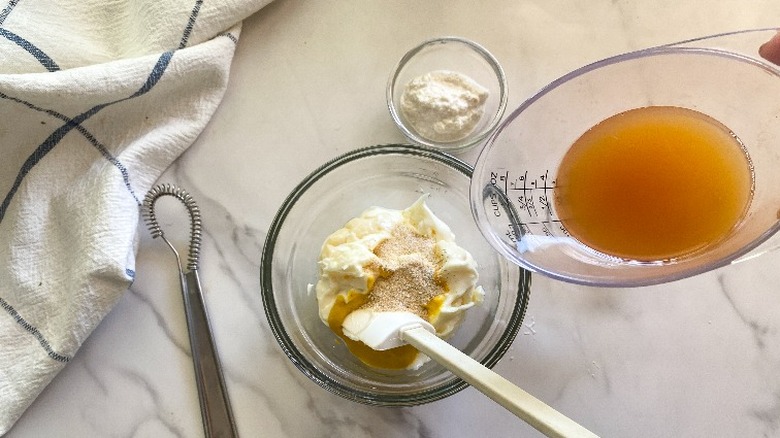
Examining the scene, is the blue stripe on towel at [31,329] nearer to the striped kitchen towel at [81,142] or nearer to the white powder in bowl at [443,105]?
the striped kitchen towel at [81,142]

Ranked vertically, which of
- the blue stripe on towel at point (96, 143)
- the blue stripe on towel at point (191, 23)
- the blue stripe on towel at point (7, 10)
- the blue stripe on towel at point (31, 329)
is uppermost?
the blue stripe on towel at point (191, 23)

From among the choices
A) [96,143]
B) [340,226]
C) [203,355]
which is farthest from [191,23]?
[203,355]

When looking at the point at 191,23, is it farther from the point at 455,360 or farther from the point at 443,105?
the point at 455,360

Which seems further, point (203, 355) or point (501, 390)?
point (203, 355)

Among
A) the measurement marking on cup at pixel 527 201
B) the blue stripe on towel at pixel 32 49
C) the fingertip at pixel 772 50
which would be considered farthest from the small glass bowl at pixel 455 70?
the blue stripe on towel at pixel 32 49

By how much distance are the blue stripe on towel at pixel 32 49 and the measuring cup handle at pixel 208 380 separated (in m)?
0.43

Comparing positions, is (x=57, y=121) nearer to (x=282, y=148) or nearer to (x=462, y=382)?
(x=282, y=148)

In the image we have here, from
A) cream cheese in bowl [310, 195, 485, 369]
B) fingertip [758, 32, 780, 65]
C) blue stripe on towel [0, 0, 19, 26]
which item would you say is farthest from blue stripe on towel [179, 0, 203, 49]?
fingertip [758, 32, 780, 65]

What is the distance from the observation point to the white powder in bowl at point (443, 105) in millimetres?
1097

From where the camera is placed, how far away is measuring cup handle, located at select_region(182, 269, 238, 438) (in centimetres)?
111

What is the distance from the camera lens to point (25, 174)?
1134 mm

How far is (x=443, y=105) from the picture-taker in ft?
3.58

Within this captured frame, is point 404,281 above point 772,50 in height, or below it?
below

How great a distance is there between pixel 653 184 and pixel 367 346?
0.45 m
